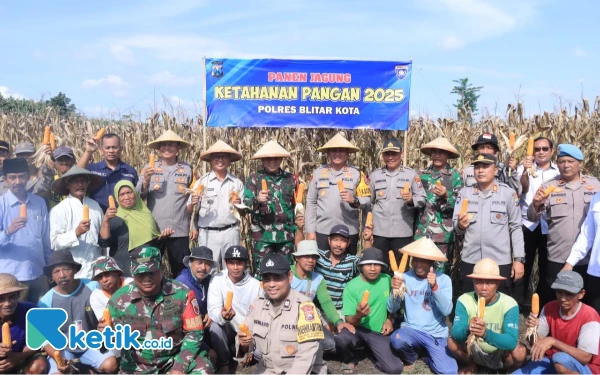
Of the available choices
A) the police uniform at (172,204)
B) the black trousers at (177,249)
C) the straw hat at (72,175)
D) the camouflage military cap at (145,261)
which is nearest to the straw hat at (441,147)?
the police uniform at (172,204)

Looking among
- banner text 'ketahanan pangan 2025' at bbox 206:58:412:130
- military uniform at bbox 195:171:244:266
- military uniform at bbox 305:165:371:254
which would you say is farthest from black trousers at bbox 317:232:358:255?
banner text 'ketahanan pangan 2025' at bbox 206:58:412:130

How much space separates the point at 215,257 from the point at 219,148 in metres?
1.46

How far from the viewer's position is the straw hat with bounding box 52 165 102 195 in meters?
5.50

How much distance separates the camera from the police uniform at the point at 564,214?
549 centimetres

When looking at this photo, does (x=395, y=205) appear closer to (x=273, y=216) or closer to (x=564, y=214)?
(x=273, y=216)

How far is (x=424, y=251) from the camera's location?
5223mm

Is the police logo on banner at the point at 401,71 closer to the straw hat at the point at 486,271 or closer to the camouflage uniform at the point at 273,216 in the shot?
the camouflage uniform at the point at 273,216

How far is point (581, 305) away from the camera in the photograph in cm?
455

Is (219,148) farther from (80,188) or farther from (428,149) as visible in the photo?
(428,149)

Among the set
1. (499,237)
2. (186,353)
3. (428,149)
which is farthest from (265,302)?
(428,149)

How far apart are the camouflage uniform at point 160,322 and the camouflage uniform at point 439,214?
3236mm

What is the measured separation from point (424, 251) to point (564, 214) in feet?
5.90

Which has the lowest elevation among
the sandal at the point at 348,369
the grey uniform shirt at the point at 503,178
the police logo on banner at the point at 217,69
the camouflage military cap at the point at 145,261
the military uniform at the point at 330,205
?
the sandal at the point at 348,369

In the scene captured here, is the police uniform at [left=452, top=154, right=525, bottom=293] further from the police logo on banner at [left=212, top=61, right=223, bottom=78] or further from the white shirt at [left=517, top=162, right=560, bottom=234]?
the police logo on banner at [left=212, top=61, right=223, bottom=78]
